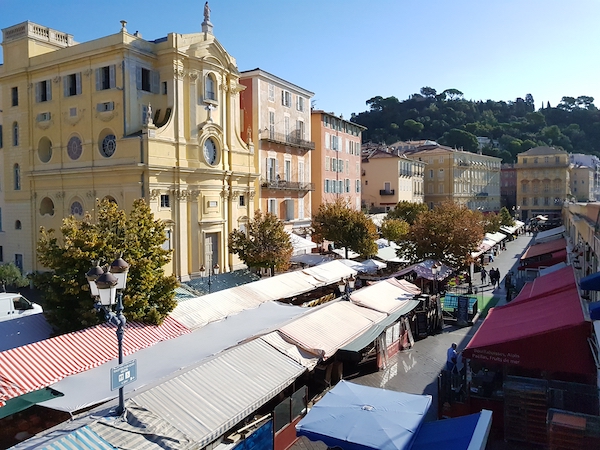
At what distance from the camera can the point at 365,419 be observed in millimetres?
9297

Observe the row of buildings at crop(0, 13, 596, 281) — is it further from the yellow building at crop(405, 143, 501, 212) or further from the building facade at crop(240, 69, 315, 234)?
the yellow building at crop(405, 143, 501, 212)

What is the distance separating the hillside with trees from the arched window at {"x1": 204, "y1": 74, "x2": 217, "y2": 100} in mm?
90921

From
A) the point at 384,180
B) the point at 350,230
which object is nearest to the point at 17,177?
the point at 350,230

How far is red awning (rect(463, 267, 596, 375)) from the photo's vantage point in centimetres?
1184

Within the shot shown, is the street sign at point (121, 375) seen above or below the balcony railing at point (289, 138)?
below

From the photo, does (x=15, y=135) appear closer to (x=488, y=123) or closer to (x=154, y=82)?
(x=154, y=82)

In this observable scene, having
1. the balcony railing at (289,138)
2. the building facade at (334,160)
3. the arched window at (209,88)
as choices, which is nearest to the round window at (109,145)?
the arched window at (209,88)

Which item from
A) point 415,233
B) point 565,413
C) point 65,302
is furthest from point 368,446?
point 415,233

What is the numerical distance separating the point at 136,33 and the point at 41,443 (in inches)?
1104

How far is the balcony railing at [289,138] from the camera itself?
37.0 m

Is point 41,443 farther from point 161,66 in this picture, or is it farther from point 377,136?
point 377,136

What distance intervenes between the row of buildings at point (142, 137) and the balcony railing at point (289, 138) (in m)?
0.15

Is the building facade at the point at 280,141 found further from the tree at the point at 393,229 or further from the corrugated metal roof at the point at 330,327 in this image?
the corrugated metal roof at the point at 330,327

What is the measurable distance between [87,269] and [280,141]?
25598 mm
